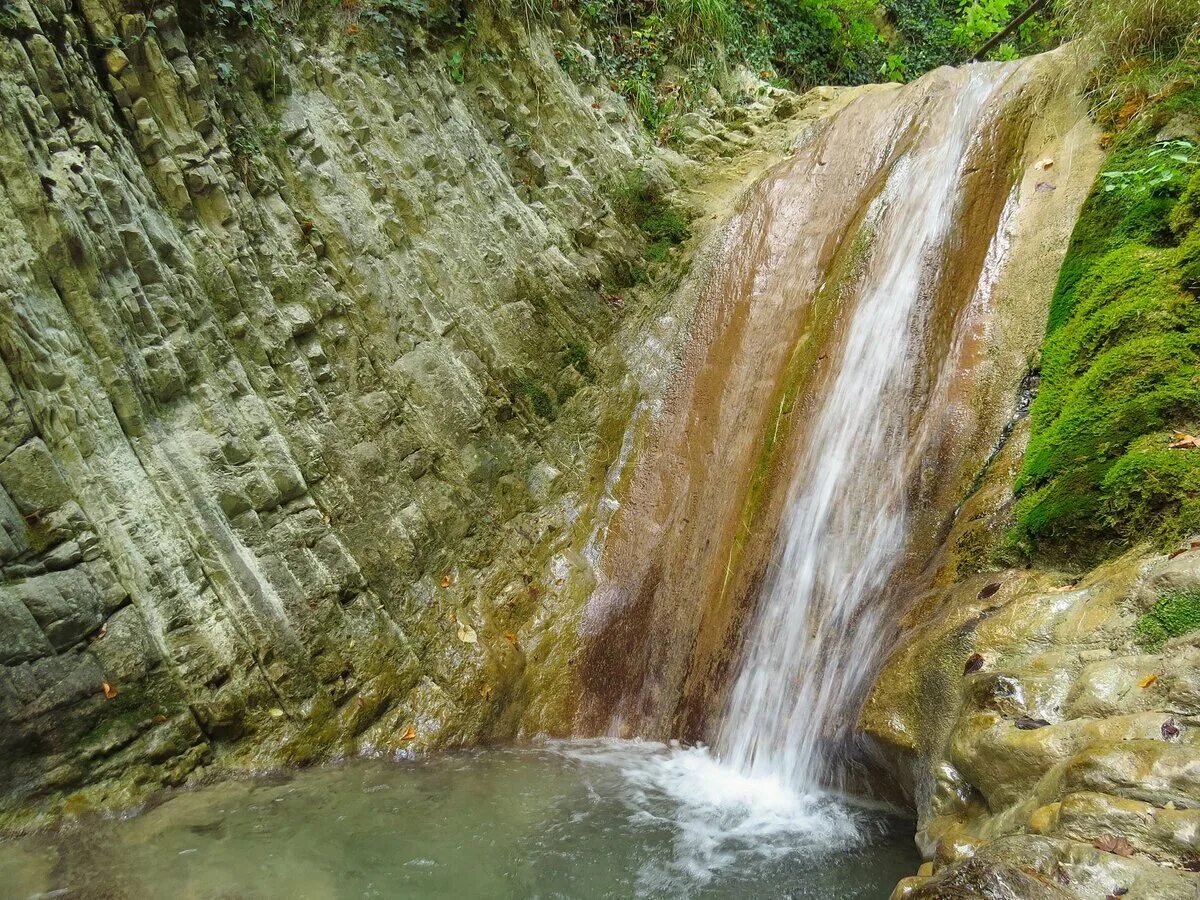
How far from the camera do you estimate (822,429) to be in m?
6.33

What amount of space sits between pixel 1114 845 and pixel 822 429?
417 centimetres

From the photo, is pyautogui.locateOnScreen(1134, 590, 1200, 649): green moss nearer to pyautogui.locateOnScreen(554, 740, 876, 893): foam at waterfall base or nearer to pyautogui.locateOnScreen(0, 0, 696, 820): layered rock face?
pyautogui.locateOnScreen(554, 740, 876, 893): foam at waterfall base

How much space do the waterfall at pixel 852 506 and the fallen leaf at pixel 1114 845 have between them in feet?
7.50

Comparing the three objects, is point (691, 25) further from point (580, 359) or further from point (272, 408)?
point (272, 408)

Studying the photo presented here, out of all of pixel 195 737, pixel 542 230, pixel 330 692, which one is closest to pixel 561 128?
pixel 542 230

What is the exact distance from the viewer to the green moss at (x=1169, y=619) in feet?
9.91

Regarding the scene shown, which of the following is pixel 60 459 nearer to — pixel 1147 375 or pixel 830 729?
pixel 830 729

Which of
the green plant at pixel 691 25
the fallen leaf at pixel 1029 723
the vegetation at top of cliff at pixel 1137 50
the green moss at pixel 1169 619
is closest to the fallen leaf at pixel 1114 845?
the fallen leaf at pixel 1029 723

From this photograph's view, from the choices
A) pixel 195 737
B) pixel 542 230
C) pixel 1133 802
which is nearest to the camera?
pixel 1133 802

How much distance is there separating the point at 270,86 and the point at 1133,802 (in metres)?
7.19

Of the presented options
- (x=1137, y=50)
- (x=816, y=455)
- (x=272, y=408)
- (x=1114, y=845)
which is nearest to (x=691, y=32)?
(x=1137, y=50)

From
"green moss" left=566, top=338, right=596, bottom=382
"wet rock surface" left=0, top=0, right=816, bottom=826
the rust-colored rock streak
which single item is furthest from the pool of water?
"green moss" left=566, top=338, right=596, bottom=382

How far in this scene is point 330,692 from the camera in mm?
5484

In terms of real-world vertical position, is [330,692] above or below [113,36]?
below
